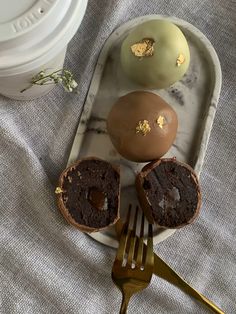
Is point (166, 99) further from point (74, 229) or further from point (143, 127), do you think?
point (74, 229)

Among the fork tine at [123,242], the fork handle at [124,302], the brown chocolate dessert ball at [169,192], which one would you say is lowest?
the fork handle at [124,302]

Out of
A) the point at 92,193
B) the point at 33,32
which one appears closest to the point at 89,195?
the point at 92,193

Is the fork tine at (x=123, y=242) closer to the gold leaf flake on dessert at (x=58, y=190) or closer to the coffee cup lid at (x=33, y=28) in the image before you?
the gold leaf flake on dessert at (x=58, y=190)

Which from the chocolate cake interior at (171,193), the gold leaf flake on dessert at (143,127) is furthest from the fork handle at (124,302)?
the gold leaf flake on dessert at (143,127)

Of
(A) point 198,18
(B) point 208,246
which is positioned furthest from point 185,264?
(A) point 198,18

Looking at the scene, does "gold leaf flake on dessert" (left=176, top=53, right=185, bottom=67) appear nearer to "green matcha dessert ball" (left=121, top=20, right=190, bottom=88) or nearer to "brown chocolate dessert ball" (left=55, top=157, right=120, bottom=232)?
"green matcha dessert ball" (left=121, top=20, right=190, bottom=88)

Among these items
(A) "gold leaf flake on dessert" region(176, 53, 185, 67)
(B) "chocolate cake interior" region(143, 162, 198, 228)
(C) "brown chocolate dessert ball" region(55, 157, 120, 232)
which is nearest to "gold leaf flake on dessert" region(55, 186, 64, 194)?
(C) "brown chocolate dessert ball" region(55, 157, 120, 232)

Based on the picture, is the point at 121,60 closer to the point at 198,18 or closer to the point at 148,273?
the point at 198,18
